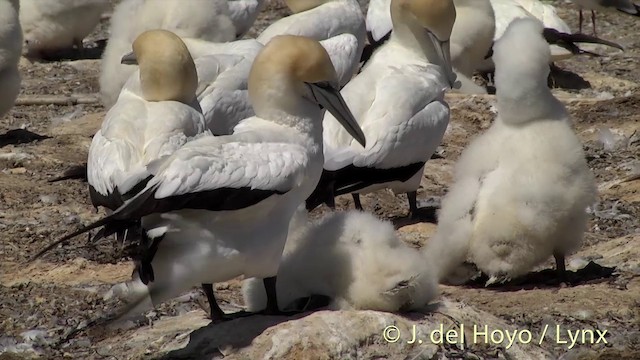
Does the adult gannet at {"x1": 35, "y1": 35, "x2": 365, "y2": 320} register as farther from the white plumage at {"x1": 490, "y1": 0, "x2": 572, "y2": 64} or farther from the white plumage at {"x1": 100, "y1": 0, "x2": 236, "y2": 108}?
the white plumage at {"x1": 490, "y1": 0, "x2": 572, "y2": 64}

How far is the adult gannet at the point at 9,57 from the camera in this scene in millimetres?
9508

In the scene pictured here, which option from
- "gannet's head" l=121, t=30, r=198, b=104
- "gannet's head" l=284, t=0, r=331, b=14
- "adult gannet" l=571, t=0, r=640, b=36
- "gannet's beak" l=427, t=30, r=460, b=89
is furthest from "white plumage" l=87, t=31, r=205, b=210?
"adult gannet" l=571, t=0, r=640, b=36

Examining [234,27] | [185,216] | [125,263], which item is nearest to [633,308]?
[185,216]

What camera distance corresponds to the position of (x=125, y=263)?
717 centimetres

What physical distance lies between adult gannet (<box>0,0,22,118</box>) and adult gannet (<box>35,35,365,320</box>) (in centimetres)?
421

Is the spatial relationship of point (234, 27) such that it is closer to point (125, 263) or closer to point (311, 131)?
point (125, 263)

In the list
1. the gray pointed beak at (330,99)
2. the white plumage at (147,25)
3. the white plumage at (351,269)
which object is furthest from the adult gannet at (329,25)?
the white plumage at (351,269)

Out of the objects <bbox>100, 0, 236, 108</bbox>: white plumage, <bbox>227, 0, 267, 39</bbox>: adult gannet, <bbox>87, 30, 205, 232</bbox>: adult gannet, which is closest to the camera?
<bbox>87, 30, 205, 232</bbox>: adult gannet

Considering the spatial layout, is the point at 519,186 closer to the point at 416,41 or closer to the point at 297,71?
the point at 297,71

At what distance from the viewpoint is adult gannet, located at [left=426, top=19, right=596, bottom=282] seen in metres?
6.26

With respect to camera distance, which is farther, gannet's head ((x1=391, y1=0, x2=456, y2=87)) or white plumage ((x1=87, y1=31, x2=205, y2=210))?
gannet's head ((x1=391, y1=0, x2=456, y2=87))

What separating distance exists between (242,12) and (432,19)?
2537 mm

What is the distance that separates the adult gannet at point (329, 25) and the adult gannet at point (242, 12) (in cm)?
57

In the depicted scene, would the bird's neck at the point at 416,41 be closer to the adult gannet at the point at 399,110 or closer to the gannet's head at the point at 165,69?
the adult gannet at the point at 399,110
